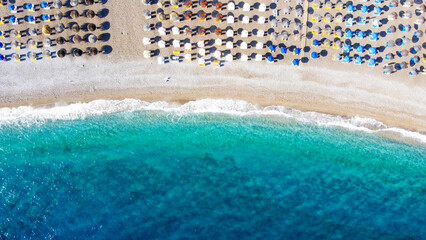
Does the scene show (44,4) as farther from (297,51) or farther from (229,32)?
(297,51)

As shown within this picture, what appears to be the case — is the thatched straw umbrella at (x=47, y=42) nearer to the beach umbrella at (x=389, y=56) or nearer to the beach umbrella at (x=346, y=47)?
the beach umbrella at (x=346, y=47)

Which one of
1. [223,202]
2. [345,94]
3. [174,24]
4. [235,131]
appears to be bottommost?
[223,202]

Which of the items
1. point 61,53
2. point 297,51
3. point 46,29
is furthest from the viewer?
point 297,51

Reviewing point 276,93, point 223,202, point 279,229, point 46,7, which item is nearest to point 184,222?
point 223,202

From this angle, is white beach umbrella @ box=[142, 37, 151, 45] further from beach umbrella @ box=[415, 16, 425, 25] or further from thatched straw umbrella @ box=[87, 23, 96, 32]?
beach umbrella @ box=[415, 16, 425, 25]

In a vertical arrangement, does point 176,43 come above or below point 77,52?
above

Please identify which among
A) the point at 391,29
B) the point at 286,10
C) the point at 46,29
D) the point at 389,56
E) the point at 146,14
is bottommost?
the point at 389,56

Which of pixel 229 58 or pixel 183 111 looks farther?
pixel 183 111

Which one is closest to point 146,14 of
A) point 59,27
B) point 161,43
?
point 161,43

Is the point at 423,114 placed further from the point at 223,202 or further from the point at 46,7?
the point at 46,7
